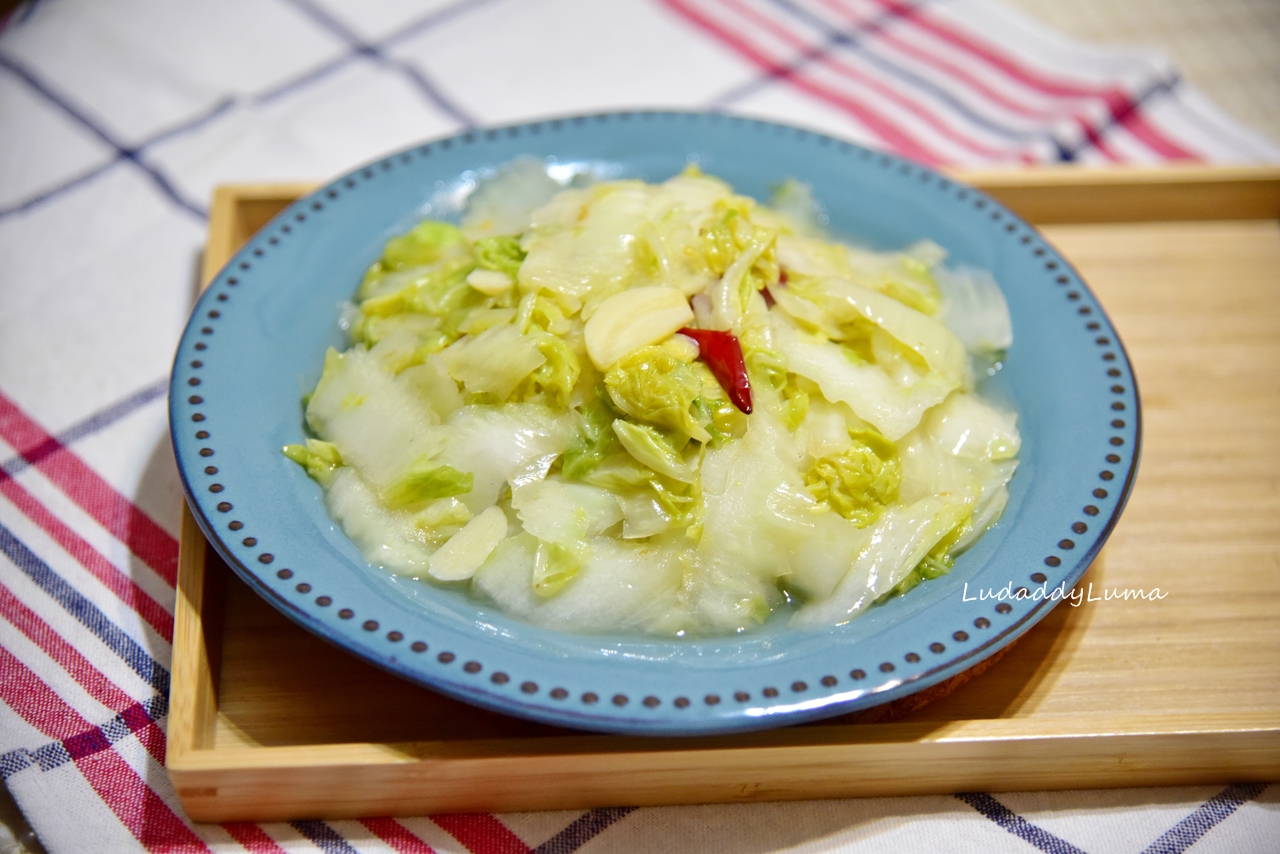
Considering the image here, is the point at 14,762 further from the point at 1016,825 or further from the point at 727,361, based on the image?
the point at 1016,825

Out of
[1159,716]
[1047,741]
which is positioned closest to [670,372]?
[1047,741]

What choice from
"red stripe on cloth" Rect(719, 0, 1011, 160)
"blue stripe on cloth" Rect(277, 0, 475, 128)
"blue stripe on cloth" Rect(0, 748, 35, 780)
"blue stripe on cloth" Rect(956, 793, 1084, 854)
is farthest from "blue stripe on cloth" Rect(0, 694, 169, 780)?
"red stripe on cloth" Rect(719, 0, 1011, 160)

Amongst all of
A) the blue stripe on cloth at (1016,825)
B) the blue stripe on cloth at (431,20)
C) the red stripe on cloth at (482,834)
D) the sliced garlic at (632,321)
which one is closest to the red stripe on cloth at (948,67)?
the blue stripe on cloth at (431,20)

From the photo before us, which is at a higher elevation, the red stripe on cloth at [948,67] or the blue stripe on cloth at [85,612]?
the red stripe on cloth at [948,67]

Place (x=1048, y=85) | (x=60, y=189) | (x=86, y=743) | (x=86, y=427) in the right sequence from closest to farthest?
(x=86, y=743), (x=86, y=427), (x=60, y=189), (x=1048, y=85)

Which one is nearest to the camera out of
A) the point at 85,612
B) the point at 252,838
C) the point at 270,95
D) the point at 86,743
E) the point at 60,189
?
the point at 252,838

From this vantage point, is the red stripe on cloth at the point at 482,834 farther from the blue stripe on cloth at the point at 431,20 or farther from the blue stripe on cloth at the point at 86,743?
the blue stripe on cloth at the point at 431,20

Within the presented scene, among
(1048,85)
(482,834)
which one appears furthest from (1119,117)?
(482,834)
